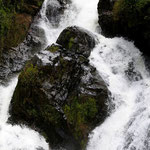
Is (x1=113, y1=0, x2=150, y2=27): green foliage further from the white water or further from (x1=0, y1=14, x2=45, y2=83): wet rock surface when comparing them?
the white water

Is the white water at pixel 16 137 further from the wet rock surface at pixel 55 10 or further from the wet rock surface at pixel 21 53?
the wet rock surface at pixel 55 10

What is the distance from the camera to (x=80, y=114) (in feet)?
27.7

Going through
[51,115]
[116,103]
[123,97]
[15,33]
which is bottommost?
[51,115]

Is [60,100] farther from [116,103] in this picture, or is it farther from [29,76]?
[116,103]

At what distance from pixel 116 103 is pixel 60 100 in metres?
2.27

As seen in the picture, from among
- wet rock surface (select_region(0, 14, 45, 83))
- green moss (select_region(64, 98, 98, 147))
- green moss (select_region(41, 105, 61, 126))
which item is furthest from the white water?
wet rock surface (select_region(0, 14, 45, 83))

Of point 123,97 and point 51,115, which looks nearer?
point 51,115

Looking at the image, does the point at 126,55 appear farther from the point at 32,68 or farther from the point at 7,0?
the point at 7,0

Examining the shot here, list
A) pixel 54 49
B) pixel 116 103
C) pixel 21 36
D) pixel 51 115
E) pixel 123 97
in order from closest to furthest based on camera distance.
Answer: pixel 51 115
pixel 116 103
pixel 123 97
pixel 54 49
pixel 21 36

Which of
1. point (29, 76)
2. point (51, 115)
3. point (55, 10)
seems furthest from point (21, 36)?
point (51, 115)

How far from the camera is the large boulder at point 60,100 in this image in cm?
828

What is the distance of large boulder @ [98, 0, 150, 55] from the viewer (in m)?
10.9

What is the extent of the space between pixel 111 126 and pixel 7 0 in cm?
853

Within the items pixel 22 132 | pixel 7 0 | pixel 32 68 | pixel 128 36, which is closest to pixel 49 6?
pixel 7 0
